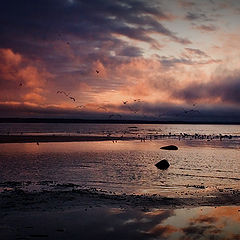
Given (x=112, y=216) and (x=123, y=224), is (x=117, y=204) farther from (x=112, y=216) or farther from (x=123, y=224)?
(x=123, y=224)

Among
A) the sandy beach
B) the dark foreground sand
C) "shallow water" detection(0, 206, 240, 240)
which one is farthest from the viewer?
the sandy beach

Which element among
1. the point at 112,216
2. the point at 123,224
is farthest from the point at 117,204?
the point at 123,224

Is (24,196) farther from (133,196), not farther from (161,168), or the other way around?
(161,168)

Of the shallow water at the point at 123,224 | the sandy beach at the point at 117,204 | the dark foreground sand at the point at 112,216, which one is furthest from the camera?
the sandy beach at the point at 117,204

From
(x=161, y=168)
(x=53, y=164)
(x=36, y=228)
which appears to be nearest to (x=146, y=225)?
(x=36, y=228)

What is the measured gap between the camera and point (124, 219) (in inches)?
645

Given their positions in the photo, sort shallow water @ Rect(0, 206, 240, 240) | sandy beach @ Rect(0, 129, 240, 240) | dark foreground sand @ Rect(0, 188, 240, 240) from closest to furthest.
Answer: shallow water @ Rect(0, 206, 240, 240), dark foreground sand @ Rect(0, 188, 240, 240), sandy beach @ Rect(0, 129, 240, 240)

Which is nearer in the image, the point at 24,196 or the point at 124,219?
the point at 124,219

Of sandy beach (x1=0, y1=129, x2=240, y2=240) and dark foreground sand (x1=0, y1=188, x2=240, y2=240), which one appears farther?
sandy beach (x1=0, y1=129, x2=240, y2=240)

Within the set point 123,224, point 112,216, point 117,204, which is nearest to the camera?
point 123,224

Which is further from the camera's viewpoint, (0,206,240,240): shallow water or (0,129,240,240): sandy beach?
(0,129,240,240): sandy beach

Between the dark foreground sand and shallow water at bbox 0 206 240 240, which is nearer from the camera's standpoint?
shallow water at bbox 0 206 240 240

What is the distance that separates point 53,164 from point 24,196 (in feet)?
59.0

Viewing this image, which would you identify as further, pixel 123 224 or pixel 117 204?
pixel 117 204
